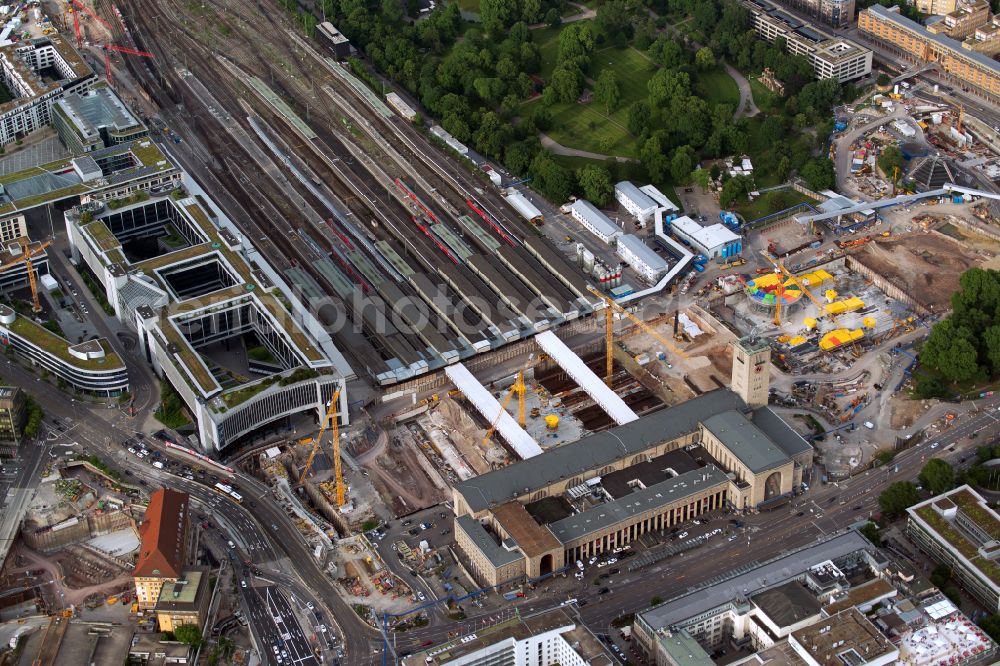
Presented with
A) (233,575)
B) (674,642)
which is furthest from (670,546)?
(233,575)

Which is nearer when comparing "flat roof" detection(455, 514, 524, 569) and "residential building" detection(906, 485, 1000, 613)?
"residential building" detection(906, 485, 1000, 613)

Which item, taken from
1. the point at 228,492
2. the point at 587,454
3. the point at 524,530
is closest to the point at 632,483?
the point at 587,454

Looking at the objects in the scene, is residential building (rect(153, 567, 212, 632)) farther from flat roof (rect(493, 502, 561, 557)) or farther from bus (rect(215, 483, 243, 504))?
flat roof (rect(493, 502, 561, 557))

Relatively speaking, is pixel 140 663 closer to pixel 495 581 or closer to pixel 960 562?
pixel 495 581

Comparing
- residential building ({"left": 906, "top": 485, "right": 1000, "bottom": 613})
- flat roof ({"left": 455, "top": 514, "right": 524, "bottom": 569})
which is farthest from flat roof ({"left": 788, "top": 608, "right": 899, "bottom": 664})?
flat roof ({"left": 455, "top": 514, "right": 524, "bottom": 569})

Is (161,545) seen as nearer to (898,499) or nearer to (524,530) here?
(524,530)
